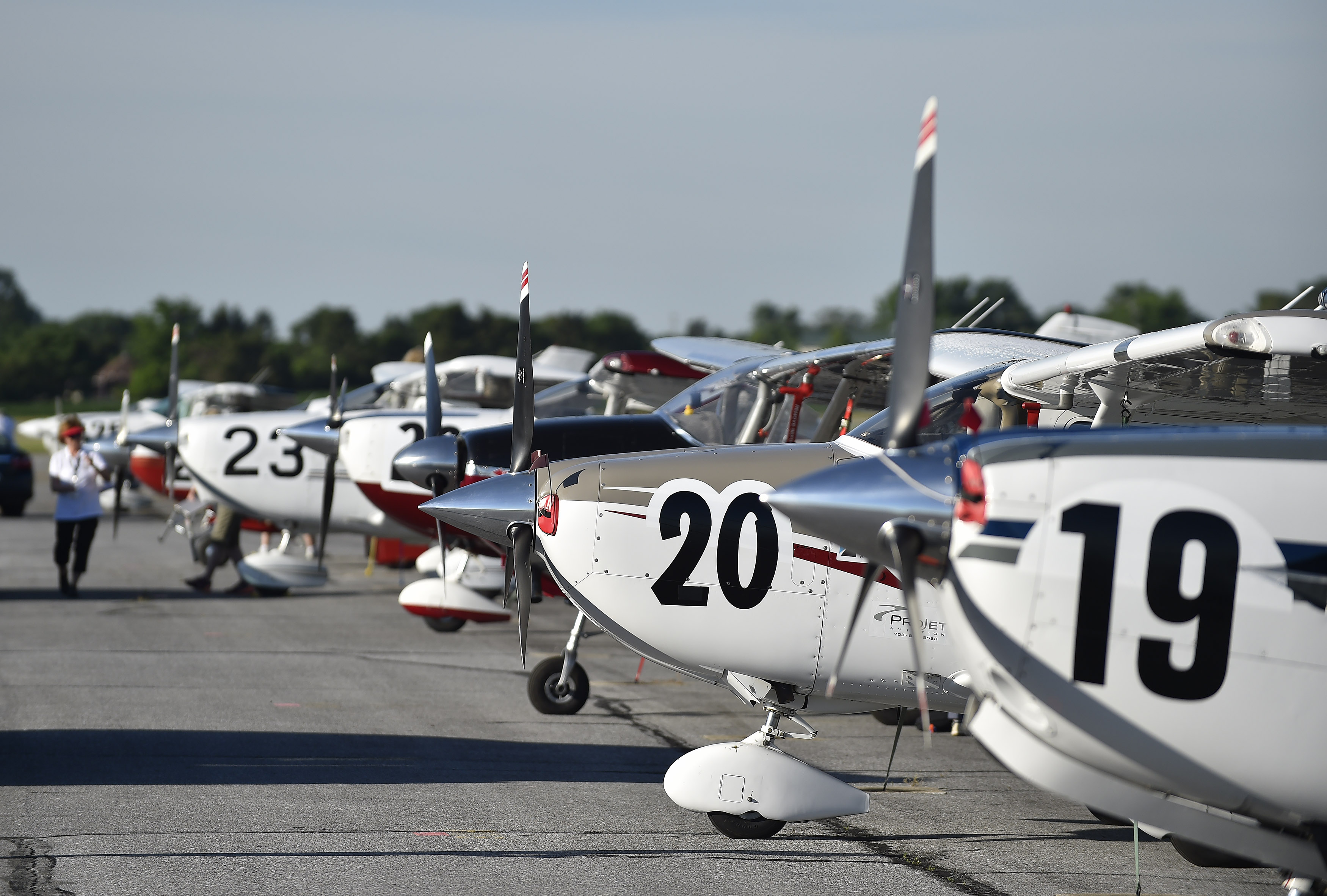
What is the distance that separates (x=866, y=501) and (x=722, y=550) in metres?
2.05

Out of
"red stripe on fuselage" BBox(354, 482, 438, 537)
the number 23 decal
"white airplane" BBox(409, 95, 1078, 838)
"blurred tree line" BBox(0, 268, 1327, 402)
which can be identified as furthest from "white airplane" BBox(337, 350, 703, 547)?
"blurred tree line" BBox(0, 268, 1327, 402)

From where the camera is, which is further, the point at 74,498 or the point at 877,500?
the point at 74,498

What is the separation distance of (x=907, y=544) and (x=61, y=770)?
4890 mm

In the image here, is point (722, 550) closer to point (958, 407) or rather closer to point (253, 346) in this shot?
point (958, 407)

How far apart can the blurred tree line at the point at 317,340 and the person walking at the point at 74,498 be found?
3848 cm

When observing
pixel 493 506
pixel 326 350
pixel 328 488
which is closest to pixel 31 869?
pixel 493 506

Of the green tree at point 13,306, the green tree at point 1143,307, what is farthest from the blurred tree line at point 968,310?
the green tree at point 13,306

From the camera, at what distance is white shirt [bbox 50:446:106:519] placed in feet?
42.6

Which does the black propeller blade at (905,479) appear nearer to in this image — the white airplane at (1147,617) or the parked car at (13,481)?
the white airplane at (1147,617)

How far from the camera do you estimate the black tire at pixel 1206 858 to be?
5.35m

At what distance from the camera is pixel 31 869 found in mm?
4914

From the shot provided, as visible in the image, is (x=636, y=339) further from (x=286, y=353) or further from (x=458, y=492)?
(x=458, y=492)

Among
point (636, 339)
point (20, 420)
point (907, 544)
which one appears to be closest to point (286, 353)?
point (20, 420)

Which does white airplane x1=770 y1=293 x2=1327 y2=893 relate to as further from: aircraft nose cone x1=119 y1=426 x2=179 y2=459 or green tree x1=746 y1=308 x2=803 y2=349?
green tree x1=746 y1=308 x2=803 y2=349
